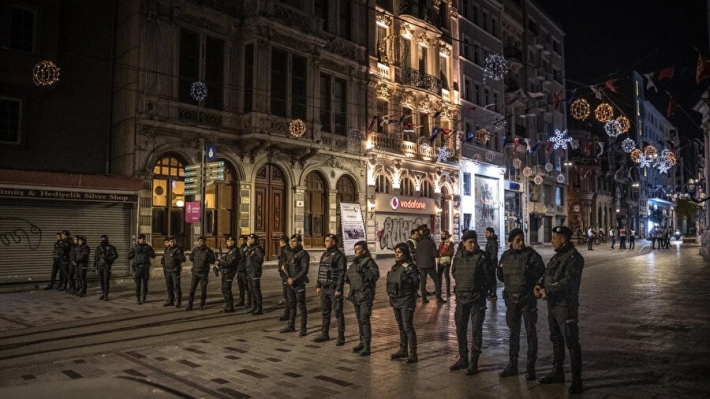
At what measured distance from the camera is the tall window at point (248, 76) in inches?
918

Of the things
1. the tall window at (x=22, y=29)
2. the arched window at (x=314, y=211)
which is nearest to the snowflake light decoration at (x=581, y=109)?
the arched window at (x=314, y=211)

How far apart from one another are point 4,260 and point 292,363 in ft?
46.8

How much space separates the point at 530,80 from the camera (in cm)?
4825

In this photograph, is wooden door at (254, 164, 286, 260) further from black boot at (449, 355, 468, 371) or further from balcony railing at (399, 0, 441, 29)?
black boot at (449, 355, 468, 371)

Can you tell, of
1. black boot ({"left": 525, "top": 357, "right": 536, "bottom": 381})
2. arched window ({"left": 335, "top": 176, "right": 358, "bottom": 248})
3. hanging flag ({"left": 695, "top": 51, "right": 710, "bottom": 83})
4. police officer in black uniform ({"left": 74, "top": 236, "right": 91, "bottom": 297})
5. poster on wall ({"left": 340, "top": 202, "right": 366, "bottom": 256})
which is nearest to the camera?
black boot ({"left": 525, "top": 357, "right": 536, "bottom": 381})

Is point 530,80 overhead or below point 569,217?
overhead

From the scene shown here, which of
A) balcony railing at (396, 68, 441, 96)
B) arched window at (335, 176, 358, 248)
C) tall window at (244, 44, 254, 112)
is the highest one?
balcony railing at (396, 68, 441, 96)

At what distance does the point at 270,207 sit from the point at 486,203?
20.9 metres

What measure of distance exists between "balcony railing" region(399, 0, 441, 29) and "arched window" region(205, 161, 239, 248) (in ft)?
53.7

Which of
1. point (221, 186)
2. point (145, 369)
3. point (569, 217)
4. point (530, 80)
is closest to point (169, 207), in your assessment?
point (221, 186)

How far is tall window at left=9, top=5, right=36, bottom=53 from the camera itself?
18.5 metres

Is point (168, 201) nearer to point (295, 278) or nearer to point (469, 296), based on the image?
point (295, 278)

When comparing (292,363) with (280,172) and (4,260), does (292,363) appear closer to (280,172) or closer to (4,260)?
(4,260)

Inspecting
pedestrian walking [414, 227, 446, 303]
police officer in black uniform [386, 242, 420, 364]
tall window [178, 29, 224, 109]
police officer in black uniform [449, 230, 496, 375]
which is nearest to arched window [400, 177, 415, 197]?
tall window [178, 29, 224, 109]
